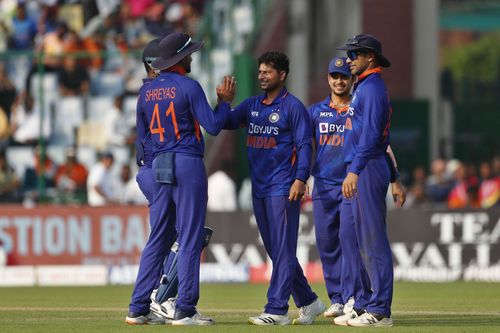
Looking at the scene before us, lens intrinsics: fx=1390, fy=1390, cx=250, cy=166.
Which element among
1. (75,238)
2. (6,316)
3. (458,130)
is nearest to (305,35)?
(458,130)

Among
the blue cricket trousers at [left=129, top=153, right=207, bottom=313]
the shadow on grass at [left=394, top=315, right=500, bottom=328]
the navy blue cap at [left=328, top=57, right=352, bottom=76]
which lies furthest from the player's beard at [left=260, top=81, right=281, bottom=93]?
the shadow on grass at [left=394, top=315, right=500, bottom=328]

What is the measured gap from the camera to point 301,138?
39.4ft

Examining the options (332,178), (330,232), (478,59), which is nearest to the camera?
(332,178)

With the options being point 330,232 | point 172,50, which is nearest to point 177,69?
point 172,50

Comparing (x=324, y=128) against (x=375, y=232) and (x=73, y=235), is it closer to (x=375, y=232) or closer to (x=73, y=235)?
(x=375, y=232)

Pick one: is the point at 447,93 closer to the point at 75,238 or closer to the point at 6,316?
the point at 75,238

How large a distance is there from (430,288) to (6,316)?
292 inches

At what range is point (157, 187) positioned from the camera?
38.8 feet

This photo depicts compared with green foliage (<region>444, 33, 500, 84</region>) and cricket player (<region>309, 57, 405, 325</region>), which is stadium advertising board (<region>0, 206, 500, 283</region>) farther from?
green foliage (<region>444, 33, 500, 84</region>)

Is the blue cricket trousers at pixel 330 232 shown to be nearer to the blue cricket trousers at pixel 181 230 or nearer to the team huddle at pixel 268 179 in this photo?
the team huddle at pixel 268 179

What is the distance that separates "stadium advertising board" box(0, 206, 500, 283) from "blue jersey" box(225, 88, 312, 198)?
373 inches

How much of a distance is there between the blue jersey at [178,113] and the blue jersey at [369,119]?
3.70ft

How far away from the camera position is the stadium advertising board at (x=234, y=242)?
21.4 m

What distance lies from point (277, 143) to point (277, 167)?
0.21m
